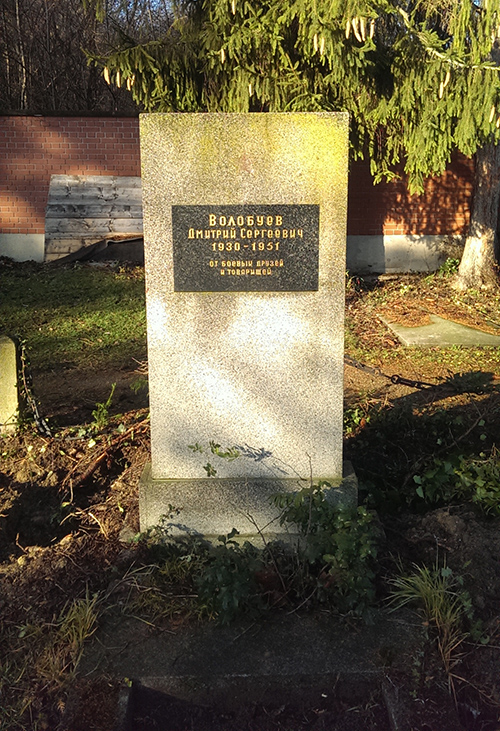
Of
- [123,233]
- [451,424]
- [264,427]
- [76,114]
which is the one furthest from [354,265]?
[264,427]

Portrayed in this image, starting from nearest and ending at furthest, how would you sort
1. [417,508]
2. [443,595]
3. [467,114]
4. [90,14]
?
[443,595] < [417,508] < [467,114] < [90,14]

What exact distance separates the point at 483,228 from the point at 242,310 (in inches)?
336

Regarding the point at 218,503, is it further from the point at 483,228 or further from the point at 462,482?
the point at 483,228

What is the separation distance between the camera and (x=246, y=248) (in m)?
3.23

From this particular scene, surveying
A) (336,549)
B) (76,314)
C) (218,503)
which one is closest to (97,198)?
(76,314)

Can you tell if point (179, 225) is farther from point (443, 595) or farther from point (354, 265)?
point (354, 265)

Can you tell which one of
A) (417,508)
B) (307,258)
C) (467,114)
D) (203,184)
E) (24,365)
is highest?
(467,114)

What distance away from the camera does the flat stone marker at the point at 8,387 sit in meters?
4.64

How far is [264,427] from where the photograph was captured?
11.3ft

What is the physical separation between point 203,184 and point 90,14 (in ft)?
56.3

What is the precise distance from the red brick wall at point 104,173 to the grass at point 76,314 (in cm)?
162

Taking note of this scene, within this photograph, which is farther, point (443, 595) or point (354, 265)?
point (354, 265)

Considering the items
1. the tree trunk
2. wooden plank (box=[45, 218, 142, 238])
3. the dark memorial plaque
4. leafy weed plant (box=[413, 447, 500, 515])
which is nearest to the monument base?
leafy weed plant (box=[413, 447, 500, 515])

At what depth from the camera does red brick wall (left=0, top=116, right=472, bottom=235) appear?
1283 centimetres
